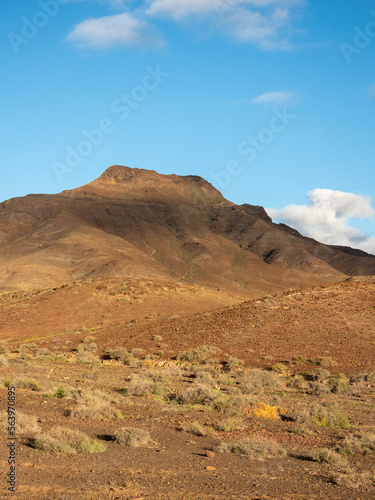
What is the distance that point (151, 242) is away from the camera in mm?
140875

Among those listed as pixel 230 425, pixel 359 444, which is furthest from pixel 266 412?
pixel 359 444

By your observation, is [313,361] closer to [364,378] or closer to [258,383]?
[364,378]

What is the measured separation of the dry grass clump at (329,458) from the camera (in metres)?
10.1

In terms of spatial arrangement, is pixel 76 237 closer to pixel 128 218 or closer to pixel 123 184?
pixel 128 218

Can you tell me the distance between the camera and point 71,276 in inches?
3438

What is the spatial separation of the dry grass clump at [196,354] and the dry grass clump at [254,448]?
1814 centimetres

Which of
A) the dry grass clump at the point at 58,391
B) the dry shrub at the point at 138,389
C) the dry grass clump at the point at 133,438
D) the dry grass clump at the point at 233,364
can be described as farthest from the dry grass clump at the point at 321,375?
the dry grass clump at the point at 133,438

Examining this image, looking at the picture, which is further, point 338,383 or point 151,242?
point 151,242

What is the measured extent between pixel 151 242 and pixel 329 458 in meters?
132

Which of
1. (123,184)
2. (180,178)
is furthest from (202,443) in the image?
(180,178)

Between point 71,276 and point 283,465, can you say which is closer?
point 283,465

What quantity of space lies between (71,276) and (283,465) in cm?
8058

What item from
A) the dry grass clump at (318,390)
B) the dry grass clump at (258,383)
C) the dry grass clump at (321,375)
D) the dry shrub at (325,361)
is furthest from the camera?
the dry shrub at (325,361)

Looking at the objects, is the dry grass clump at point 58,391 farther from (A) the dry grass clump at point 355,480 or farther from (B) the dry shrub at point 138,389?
(A) the dry grass clump at point 355,480
